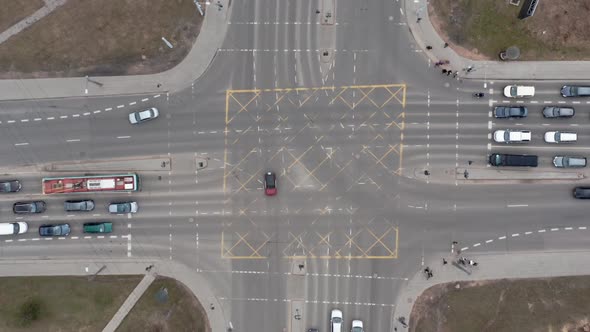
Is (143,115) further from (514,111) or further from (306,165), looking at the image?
(514,111)

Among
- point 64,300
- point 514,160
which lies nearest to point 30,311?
point 64,300

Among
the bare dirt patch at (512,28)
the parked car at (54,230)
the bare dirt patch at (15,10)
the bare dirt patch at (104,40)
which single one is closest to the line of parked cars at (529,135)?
the bare dirt patch at (512,28)

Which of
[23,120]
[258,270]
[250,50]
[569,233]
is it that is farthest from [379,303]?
[23,120]

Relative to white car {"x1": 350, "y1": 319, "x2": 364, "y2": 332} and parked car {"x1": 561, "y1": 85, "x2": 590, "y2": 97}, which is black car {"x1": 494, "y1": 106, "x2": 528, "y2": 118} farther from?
white car {"x1": 350, "y1": 319, "x2": 364, "y2": 332}

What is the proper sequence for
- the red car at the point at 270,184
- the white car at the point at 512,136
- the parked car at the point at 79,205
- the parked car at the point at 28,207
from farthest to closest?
1. the parked car at the point at 28,207
2. the parked car at the point at 79,205
3. the red car at the point at 270,184
4. the white car at the point at 512,136

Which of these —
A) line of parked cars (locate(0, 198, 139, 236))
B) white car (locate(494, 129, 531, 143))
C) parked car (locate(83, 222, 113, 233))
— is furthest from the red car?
white car (locate(494, 129, 531, 143))

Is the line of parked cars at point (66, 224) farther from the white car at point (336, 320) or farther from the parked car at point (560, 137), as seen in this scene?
the parked car at point (560, 137)

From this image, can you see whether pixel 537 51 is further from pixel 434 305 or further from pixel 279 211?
pixel 279 211
